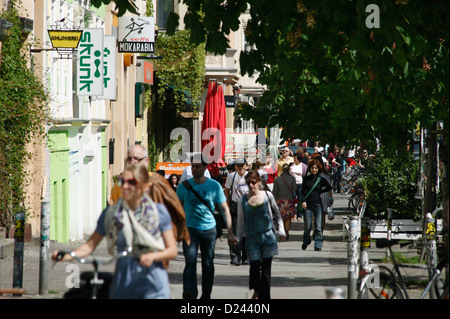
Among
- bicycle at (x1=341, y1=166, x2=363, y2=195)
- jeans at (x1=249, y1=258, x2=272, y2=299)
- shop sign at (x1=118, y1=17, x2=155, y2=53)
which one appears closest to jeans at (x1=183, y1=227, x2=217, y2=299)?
jeans at (x1=249, y1=258, x2=272, y2=299)

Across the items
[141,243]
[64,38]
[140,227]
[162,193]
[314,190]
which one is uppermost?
[64,38]

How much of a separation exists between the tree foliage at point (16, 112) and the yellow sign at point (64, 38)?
163 cm

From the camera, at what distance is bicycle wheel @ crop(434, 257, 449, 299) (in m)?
8.37

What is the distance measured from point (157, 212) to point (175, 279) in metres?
7.72

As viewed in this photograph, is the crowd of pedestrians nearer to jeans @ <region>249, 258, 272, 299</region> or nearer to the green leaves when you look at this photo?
jeans @ <region>249, 258, 272, 299</region>

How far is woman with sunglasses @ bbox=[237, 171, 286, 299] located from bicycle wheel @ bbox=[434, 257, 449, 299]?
8.07ft

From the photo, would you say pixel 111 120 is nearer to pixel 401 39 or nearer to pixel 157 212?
pixel 401 39

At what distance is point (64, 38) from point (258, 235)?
899 cm

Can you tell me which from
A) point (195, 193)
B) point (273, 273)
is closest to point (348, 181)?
point (273, 273)

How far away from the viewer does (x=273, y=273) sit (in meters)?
15.2

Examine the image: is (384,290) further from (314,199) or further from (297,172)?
(297,172)

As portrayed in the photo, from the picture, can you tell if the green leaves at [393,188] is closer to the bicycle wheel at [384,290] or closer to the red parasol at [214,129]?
the red parasol at [214,129]

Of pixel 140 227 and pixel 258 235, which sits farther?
pixel 258 235

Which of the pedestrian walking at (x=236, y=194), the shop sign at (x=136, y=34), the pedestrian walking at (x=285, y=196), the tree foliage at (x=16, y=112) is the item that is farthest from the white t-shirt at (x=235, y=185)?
the shop sign at (x=136, y=34)
